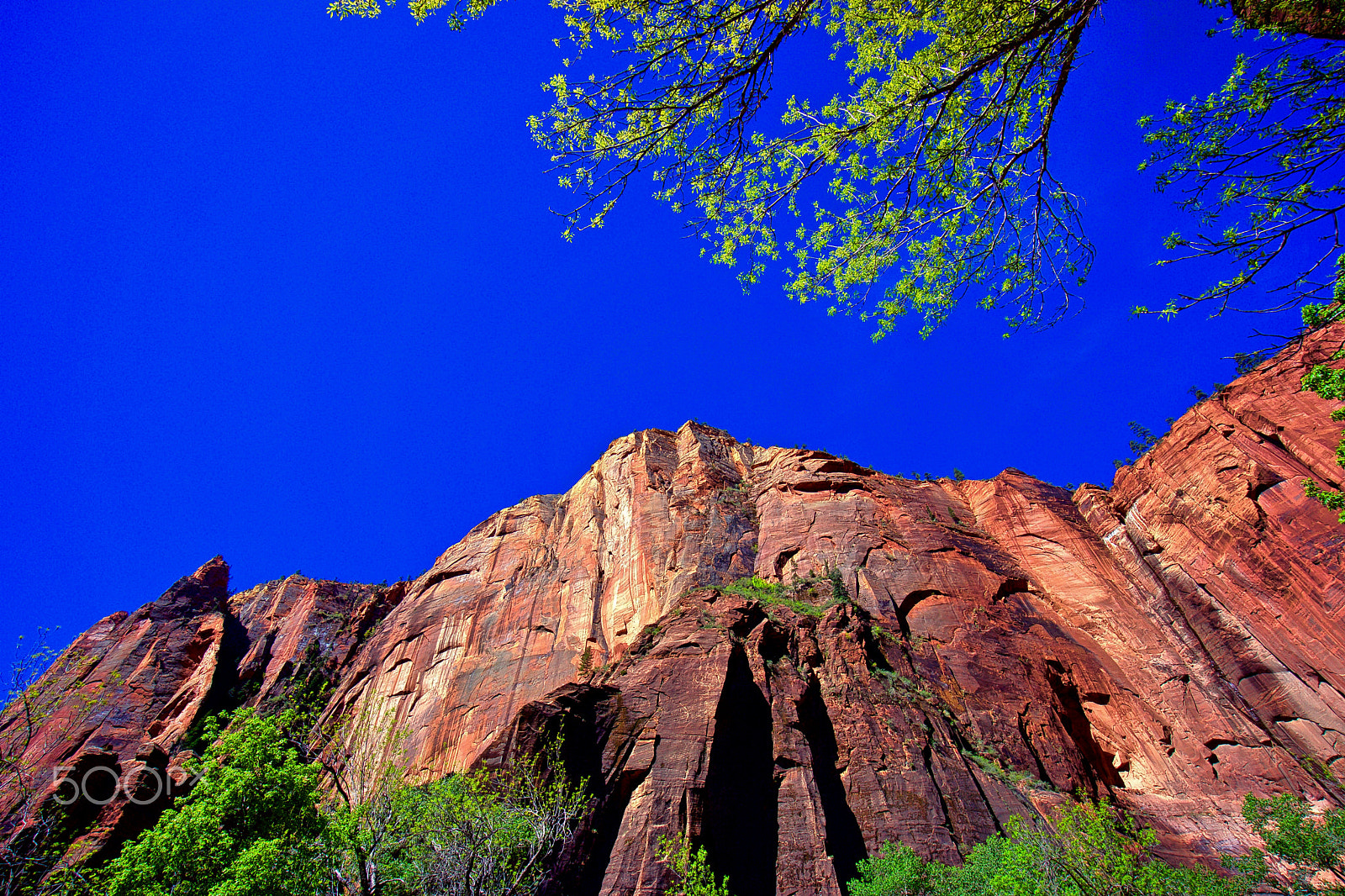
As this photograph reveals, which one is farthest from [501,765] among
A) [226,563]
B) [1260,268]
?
[226,563]

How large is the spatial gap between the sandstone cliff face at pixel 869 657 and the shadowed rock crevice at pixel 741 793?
98 mm

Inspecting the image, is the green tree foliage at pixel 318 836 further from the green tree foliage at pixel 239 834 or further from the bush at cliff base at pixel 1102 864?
the bush at cliff base at pixel 1102 864

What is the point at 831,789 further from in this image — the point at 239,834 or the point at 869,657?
the point at 239,834

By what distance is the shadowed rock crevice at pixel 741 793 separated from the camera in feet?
61.0

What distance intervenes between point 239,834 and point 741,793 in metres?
14.7

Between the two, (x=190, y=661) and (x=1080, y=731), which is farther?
(x=190, y=661)

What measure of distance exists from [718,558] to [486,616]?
16155 mm

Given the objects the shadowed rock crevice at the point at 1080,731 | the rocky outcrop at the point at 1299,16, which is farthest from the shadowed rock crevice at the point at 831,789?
the rocky outcrop at the point at 1299,16

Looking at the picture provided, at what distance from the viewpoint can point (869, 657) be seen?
27.5 metres

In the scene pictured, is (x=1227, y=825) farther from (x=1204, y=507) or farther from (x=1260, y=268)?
(x=1260, y=268)

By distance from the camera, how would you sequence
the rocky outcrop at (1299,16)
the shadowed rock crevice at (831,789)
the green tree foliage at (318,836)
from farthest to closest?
the shadowed rock crevice at (831,789) < the green tree foliage at (318,836) < the rocky outcrop at (1299,16)

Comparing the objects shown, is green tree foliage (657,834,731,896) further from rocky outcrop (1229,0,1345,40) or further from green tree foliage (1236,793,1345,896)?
rocky outcrop (1229,0,1345,40)

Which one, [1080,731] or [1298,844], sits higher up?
[1080,731]

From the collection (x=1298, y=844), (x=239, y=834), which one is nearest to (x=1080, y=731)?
(x=1298, y=844)
